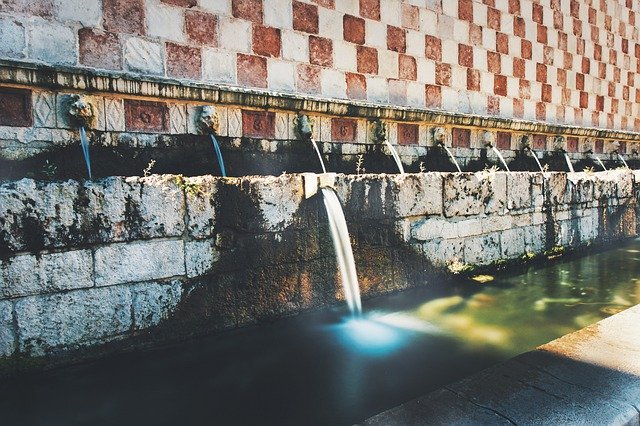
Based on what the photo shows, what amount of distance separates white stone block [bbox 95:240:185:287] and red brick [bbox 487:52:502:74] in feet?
16.0

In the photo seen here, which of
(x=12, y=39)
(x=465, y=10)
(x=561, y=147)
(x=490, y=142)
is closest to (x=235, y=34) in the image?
(x=12, y=39)

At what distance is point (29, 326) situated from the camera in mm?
2096

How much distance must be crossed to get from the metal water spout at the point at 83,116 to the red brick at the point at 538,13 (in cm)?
606

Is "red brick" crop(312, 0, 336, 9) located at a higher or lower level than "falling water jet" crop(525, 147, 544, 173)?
higher

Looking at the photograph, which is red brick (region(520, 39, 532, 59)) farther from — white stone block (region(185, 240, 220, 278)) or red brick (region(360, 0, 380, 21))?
white stone block (region(185, 240, 220, 278))

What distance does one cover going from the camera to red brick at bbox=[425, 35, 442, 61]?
4941mm

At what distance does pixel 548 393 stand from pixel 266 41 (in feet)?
11.3

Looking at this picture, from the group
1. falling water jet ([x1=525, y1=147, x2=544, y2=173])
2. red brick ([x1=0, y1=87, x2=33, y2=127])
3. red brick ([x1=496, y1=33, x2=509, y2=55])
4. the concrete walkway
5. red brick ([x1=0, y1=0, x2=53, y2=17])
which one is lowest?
the concrete walkway

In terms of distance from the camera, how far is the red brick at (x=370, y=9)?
440 cm

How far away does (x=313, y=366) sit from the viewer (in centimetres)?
240

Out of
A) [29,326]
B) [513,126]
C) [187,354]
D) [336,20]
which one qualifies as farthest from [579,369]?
[513,126]

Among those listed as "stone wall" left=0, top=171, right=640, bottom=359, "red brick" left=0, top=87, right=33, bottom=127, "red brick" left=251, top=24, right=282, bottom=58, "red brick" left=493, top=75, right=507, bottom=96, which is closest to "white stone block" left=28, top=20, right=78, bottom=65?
"red brick" left=0, top=87, right=33, bottom=127

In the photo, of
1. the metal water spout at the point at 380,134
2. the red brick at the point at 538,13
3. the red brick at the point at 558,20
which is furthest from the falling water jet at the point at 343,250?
the red brick at the point at 558,20

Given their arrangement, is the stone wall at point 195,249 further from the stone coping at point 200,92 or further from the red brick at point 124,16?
the red brick at point 124,16
